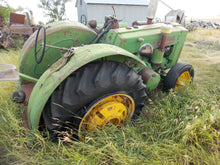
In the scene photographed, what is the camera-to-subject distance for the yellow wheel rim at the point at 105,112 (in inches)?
57.2

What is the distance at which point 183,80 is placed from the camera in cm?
251

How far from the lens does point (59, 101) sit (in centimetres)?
127

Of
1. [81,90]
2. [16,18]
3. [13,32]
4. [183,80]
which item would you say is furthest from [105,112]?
[16,18]

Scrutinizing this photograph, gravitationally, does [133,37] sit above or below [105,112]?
above

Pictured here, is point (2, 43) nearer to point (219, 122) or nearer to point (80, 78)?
point (80, 78)

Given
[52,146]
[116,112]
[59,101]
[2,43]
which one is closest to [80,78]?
[59,101]

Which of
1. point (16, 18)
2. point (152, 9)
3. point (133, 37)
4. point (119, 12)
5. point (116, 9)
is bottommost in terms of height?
point (133, 37)

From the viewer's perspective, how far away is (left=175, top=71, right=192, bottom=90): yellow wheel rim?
245 centimetres

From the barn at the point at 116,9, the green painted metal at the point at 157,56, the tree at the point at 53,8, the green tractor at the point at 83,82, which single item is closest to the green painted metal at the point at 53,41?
the green tractor at the point at 83,82

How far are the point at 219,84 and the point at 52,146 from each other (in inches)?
113

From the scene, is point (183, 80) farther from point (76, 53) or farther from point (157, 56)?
point (76, 53)

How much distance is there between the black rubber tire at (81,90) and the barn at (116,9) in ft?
35.1

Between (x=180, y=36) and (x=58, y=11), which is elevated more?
(x=58, y=11)

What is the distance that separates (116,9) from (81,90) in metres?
12.1
